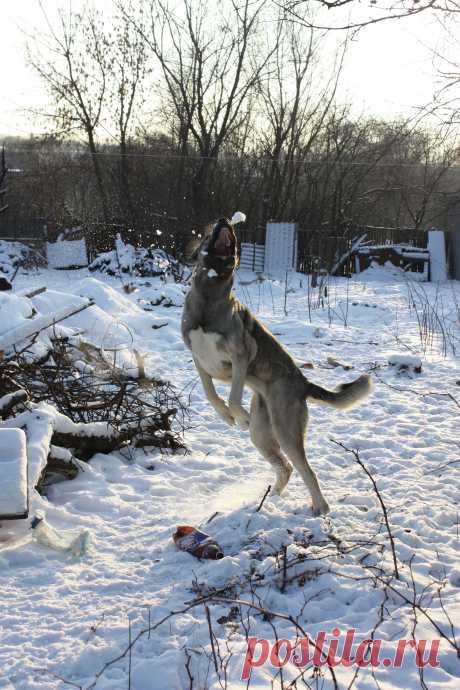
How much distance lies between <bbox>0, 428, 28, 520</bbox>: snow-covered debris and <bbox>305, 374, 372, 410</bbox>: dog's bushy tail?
6.55ft

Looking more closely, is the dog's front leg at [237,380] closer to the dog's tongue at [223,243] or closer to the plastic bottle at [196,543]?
the dog's tongue at [223,243]

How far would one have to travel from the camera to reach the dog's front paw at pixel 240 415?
427 cm

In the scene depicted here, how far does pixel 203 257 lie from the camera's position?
4.00m

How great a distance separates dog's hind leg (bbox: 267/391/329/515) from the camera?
430 centimetres

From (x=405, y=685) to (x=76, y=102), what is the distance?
1091 inches

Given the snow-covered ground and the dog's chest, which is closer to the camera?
the snow-covered ground

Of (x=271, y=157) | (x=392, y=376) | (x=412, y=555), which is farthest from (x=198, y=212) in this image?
(x=412, y=555)

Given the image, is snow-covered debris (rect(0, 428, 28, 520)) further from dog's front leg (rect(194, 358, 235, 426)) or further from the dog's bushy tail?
the dog's bushy tail

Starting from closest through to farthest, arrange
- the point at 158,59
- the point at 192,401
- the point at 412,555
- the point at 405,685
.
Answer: the point at 405,685 < the point at 412,555 < the point at 192,401 < the point at 158,59

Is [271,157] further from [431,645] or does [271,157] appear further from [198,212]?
[431,645]

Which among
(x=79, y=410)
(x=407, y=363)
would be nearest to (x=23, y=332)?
(x=79, y=410)

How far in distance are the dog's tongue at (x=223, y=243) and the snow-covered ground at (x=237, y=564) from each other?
1.83m

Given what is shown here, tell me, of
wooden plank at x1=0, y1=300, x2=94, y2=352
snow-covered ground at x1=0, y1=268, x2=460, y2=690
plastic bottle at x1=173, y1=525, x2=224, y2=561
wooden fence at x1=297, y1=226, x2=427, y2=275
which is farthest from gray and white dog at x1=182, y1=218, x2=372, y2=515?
wooden fence at x1=297, y1=226, x2=427, y2=275

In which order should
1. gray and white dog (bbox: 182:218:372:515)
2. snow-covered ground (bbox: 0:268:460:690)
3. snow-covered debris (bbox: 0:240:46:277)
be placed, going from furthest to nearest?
snow-covered debris (bbox: 0:240:46:277) → gray and white dog (bbox: 182:218:372:515) → snow-covered ground (bbox: 0:268:460:690)
